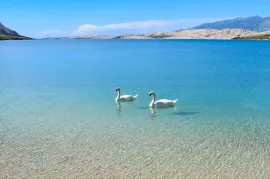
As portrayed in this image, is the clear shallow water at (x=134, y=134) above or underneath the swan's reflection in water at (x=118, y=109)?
above

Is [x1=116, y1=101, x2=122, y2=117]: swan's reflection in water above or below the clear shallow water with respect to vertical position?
below

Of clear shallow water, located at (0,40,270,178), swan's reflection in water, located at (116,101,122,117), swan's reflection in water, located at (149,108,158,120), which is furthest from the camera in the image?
swan's reflection in water, located at (116,101,122,117)

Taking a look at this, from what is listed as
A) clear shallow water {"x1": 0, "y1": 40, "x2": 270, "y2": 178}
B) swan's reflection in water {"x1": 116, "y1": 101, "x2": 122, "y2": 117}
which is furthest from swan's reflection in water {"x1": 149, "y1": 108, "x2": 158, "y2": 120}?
swan's reflection in water {"x1": 116, "y1": 101, "x2": 122, "y2": 117}

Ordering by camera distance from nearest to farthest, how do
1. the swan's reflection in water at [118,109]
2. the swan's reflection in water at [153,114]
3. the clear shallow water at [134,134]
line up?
1. the clear shallow water at [134,134]
2. the swan's reflection in water at [153,114]
3. the swan's reflection in water at [118,109]

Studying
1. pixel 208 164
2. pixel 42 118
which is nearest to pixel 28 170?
pixel 208 164

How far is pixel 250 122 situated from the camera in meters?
23.0

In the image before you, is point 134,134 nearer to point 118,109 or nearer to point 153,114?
point 153,114

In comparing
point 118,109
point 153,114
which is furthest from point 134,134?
point 118,109

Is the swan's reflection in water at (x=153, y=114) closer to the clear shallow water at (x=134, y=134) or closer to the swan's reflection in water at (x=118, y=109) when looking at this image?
the clear shallow water at (x=134, y=134)

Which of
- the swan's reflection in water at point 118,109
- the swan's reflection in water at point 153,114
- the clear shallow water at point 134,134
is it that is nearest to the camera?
the clear shallow water at point 134,134

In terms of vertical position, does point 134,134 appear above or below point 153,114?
above

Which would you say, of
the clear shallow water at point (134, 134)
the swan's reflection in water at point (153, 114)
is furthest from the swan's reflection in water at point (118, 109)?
the swan's reflection in water at point (153, 114)

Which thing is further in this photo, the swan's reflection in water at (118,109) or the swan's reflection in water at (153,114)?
the swan's reflection in water at (118,109)

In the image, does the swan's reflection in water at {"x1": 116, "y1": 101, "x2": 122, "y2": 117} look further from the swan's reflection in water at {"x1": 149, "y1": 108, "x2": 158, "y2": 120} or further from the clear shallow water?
the swan's reflection in water at {"x1": 149, "y1": 108, "x2": 158, "y2": 120}
